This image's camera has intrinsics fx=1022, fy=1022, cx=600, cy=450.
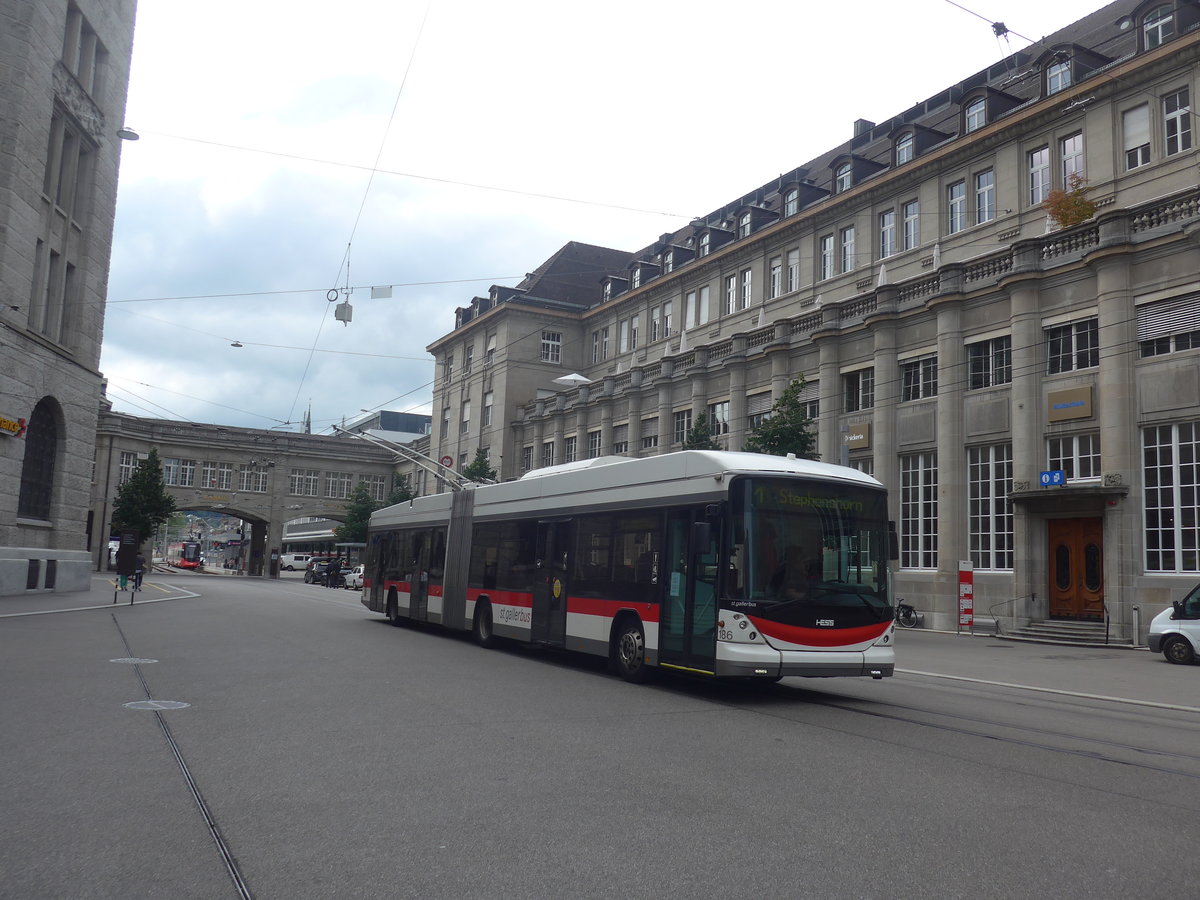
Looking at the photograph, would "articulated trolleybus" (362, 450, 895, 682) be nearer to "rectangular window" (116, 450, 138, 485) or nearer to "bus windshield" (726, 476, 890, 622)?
"bus windshield" (726, 476, 890, 622)

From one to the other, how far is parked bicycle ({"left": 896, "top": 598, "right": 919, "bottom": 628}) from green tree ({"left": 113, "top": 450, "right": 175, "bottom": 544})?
2084 inches

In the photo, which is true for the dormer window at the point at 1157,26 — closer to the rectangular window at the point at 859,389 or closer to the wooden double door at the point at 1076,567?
the rectangular window at the point at 859,389

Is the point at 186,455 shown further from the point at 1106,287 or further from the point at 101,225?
the point at 1106,287

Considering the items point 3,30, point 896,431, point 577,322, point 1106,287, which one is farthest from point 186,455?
point 1106,287

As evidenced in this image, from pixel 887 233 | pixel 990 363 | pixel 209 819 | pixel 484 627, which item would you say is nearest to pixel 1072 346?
pixel 990 363

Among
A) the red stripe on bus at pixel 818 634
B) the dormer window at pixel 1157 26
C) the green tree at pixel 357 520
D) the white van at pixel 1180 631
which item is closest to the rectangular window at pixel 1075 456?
the white van at pixel 1180 631

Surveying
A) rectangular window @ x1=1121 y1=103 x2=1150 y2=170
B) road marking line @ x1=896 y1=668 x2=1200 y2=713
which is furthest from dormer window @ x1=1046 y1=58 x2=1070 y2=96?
road marking line @ x1=896 y1=668 x2=1200 y2=713

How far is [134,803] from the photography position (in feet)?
19.7

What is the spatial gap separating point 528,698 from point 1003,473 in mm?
20293

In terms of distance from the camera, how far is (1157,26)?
92.2ft

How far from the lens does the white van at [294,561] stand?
9131 cm

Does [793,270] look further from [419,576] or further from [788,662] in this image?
[788,662]

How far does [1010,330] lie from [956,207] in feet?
25.6

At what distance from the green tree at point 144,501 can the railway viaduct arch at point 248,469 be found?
16.5 feet
